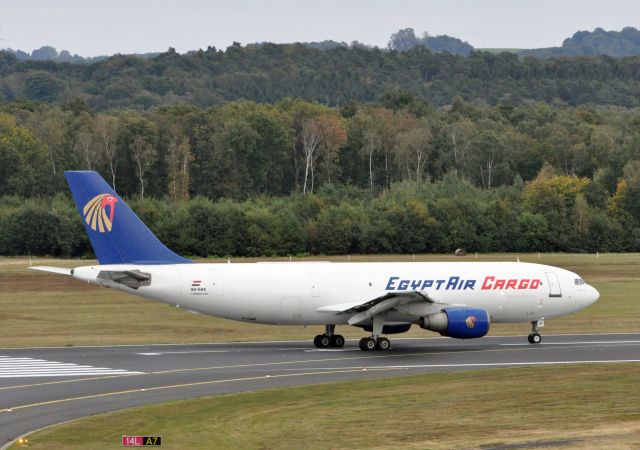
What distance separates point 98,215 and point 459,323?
1324 cm

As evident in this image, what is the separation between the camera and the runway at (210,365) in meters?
31.3

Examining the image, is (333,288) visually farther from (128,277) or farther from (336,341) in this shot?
(128,277)

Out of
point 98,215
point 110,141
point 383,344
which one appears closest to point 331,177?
point 110,141

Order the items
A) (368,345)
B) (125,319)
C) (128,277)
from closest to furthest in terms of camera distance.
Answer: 1. (128,277)
2. (368,345)
3. (125,319)

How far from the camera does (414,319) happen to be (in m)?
42.9

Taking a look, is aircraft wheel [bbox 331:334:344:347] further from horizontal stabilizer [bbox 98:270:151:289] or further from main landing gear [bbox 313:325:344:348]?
horizontal stabilizer [bbox 98:270:151:289]

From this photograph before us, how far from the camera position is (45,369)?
37656 millimetres

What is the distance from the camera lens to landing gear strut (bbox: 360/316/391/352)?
4303 centimetres

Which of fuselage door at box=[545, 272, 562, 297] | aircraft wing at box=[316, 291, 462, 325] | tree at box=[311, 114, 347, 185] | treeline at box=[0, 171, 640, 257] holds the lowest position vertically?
aircraft wing at box=[316, 291, 462, 325]

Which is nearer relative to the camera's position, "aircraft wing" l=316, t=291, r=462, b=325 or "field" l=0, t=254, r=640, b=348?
"aircraft wing" l=316, t=291, r=462, b=325

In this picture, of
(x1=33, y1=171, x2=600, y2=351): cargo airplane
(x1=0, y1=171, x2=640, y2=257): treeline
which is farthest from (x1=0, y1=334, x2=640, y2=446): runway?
(x1=0, y1=171, x2=640, y2=257): treeline

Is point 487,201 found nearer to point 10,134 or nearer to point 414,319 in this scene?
point 10,134

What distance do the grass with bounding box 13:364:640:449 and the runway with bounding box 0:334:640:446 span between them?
1.50m

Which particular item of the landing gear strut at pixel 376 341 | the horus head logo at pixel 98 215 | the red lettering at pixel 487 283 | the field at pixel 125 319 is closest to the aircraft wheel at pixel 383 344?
the landing gear strut at pixel 376 341
